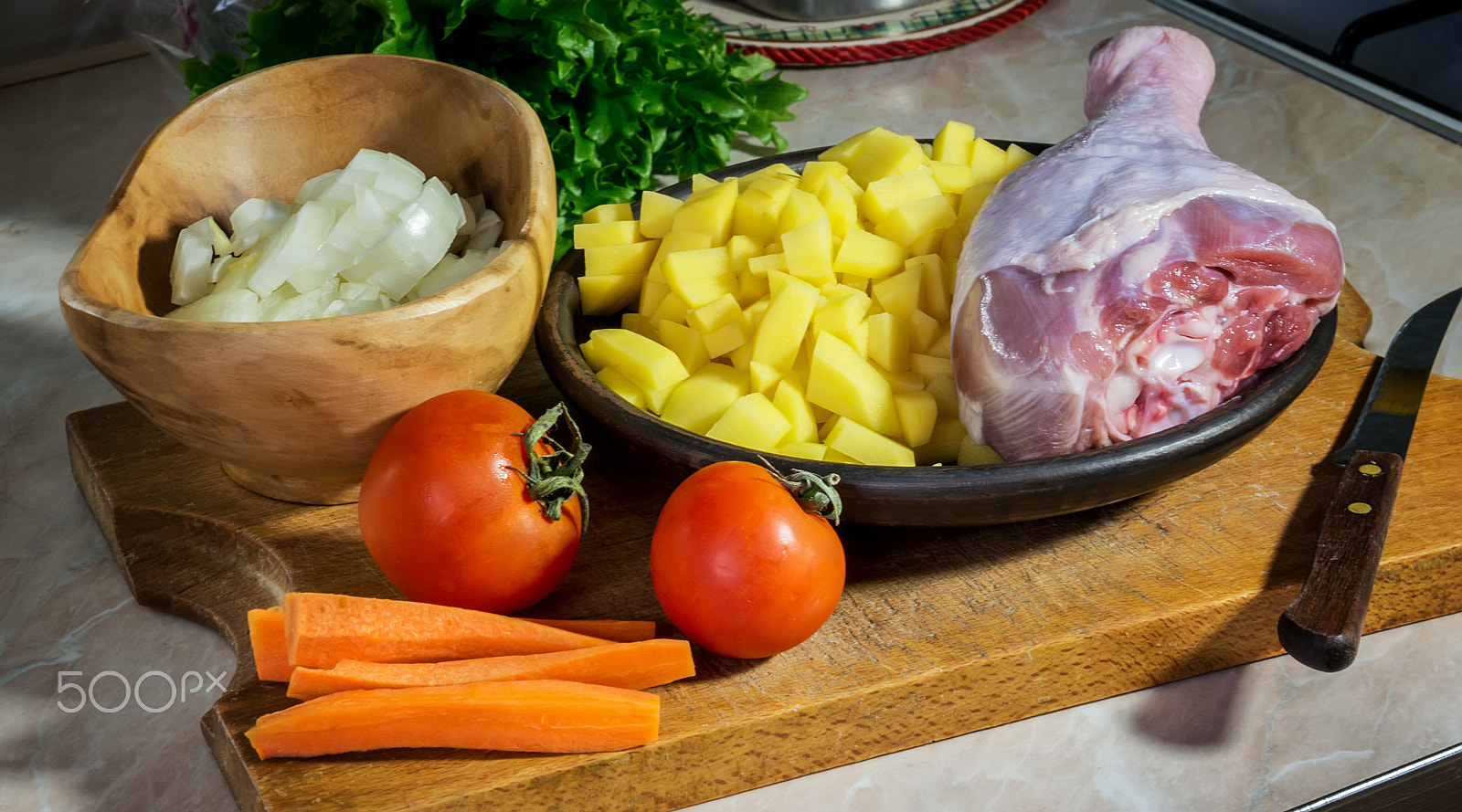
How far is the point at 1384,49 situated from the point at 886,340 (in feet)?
5.35

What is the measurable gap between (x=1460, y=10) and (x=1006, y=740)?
A: 6.19 ft

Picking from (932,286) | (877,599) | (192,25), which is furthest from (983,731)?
(192,25)

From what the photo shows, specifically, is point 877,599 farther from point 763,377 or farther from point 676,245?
point 676,245

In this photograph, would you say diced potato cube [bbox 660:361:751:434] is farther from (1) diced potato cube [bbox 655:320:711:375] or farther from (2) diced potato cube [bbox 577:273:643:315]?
(2) diced potato cube [bbox 577:273:643:315]

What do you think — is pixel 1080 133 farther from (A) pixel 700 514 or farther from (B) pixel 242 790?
(B) pixel 242 790

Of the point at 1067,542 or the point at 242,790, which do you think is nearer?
the point at 242,790

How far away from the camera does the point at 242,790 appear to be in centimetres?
96

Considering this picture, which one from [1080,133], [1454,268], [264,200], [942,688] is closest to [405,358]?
[264,200]

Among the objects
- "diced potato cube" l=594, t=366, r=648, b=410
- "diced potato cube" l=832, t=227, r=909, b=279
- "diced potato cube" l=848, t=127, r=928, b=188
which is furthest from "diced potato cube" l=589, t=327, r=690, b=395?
"diced potato cube" l=848, t=127, r=928, b=188

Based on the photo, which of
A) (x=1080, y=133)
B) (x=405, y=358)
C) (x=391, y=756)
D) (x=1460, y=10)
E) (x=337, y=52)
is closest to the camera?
(x=391, y=756)

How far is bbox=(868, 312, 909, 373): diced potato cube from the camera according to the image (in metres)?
1.20

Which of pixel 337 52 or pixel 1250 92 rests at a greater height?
pixel 337 52

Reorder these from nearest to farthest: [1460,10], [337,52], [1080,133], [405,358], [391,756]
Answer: [391,756] < [405,358] < [1080,133] < [337,52] < [1460,10]

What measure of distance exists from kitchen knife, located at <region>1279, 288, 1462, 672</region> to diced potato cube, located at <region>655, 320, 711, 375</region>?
0.62 m
